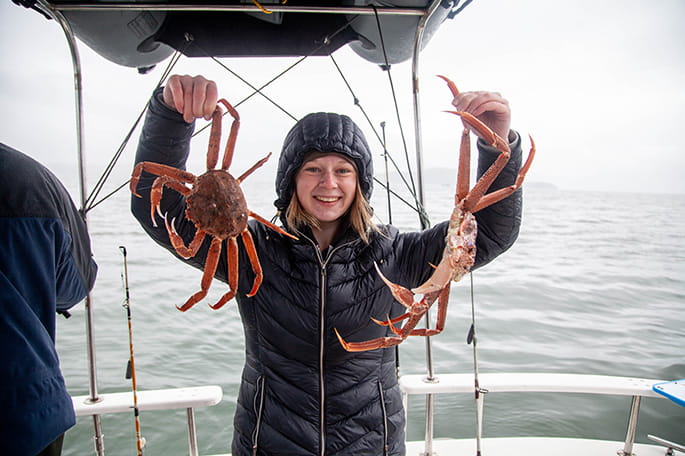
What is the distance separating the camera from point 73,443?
139 inches

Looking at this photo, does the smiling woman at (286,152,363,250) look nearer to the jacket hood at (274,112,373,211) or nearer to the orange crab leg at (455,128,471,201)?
the jacket hood at (274,112,373,211)

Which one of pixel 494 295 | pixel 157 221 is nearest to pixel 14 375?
pixel 157 221

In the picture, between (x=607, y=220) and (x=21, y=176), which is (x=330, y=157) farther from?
(x=607, y=220)

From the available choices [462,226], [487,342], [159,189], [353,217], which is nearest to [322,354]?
[353,217]

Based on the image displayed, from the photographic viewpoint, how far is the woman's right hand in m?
1.18

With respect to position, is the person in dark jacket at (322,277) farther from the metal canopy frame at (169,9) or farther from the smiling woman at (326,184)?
the metal canopy frame at (169,9)

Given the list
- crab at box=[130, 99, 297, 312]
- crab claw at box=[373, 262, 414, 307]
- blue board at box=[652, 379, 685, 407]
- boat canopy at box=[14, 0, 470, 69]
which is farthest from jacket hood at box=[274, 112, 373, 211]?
blue board at box=[652, 379, 685, 407]

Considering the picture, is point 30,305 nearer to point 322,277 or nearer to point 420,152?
point 322,277

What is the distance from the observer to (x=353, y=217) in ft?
5.12

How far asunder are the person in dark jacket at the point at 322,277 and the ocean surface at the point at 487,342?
1.12ft

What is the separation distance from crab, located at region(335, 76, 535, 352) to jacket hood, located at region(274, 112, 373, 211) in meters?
0.41

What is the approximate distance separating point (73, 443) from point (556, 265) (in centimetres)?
987

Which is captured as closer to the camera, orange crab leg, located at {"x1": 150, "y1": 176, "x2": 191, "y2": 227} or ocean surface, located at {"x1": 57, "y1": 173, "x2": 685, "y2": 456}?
orange crab leg, located at {"x1": 150, "y1": 176, "x2": 191, "y2": 227}

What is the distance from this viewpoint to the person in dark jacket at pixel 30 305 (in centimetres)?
89
